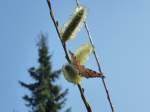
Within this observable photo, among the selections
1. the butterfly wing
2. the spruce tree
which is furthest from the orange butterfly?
the spruce tree

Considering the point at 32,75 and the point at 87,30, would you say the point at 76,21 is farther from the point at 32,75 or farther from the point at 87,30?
the point at 32,75

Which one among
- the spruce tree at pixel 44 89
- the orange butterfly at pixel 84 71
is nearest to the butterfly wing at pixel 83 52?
the orange butterfly at pixel 84 71

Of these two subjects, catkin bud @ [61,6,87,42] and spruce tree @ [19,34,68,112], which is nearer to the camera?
catkin bud @ [61,6,87,42]

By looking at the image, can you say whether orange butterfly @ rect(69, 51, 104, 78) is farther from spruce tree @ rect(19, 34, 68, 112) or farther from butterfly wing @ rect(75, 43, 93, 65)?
spruce tree @ rect(19, 34, 68, 112)

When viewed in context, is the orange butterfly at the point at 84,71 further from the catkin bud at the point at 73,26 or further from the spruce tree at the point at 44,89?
the spruce tree at the point at 44,89

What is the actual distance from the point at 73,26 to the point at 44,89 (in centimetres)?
2481

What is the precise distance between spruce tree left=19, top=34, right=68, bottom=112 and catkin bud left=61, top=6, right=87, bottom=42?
922 inches

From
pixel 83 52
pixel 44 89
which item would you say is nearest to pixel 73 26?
pixel 83 52

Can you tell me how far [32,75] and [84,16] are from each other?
25.7m

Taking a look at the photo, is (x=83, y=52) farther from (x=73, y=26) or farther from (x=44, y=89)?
(x=44, y=89)

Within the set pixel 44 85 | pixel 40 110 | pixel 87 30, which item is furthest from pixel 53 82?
pixel 87 30

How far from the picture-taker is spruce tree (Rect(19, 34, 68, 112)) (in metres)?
25.5

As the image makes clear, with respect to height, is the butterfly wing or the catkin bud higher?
the catkin bud

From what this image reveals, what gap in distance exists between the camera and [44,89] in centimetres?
2608
